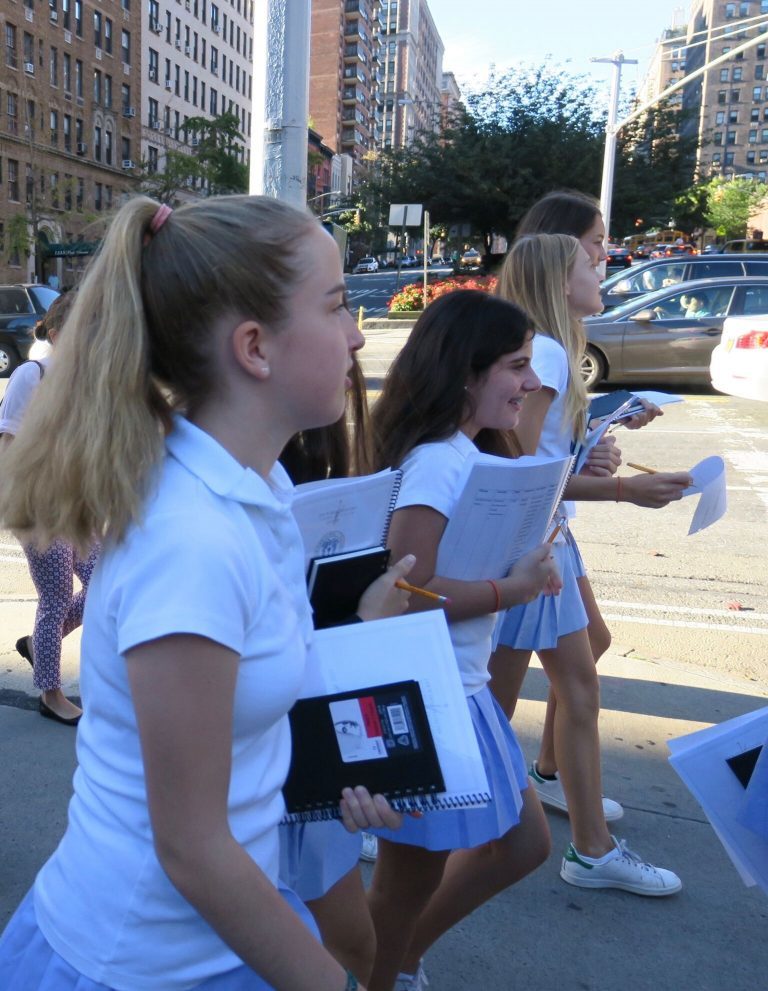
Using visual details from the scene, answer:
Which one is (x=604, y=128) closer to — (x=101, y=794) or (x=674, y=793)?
(x=674, y=793)

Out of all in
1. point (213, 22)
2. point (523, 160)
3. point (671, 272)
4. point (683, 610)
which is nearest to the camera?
point (683, 610)

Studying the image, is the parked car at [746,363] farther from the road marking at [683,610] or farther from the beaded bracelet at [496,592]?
the road marking at [683,610]

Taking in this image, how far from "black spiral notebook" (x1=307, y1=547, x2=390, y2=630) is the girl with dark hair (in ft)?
0.95

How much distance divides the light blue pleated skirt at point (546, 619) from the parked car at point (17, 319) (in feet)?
57.2

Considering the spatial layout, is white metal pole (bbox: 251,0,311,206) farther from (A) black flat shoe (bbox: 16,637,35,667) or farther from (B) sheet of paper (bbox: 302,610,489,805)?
(B) sheet of paper (bbox: 302,610,489,805)

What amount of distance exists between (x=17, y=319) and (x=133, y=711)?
765 inches

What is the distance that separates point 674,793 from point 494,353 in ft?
6.59

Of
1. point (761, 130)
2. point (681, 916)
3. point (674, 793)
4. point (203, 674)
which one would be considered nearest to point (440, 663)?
point (203, 674)

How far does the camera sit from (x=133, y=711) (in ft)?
3.83

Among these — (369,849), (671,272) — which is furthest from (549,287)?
(671,272)

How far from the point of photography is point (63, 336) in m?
1.29

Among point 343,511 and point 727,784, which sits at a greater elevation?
point 343,511

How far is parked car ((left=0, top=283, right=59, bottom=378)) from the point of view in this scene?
1891 cm

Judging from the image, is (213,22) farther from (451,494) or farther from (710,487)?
(451,494)
